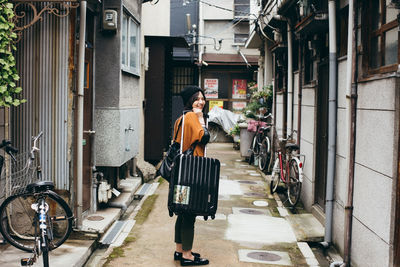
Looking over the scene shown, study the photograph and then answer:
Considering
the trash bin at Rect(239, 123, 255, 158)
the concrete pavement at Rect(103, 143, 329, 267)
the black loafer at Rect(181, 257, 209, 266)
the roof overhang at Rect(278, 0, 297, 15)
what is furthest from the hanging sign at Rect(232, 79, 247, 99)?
the black loafer at Rect(181, 257, 209, 266)

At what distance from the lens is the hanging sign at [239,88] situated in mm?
28938

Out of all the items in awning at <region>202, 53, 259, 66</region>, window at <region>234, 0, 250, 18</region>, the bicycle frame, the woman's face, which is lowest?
the bicycle frame

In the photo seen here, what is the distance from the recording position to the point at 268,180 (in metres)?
14.2

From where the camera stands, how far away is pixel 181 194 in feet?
21.7

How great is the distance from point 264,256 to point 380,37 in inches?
144

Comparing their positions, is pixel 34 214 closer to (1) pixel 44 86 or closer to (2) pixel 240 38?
(1) pixel 44 86

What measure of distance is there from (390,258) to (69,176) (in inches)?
183

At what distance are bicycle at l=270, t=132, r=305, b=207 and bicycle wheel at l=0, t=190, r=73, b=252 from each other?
5.23 meters

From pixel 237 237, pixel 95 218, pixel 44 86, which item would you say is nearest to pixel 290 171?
pixel 237 237

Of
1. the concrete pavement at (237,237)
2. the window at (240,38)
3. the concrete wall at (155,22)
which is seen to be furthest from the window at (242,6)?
the concrete pavement at (237,237)

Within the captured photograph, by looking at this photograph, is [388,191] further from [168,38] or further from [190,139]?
[168,38]

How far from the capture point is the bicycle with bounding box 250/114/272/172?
52.1 ft

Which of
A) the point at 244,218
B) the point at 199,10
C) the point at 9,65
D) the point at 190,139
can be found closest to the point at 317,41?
the point at 244,218

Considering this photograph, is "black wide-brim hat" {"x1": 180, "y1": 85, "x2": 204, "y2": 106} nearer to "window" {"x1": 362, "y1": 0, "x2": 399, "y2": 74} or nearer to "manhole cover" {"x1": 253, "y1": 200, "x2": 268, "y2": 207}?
"window" {"x1": 362, "y1": 0, "x2": 399, "y2": 74}
